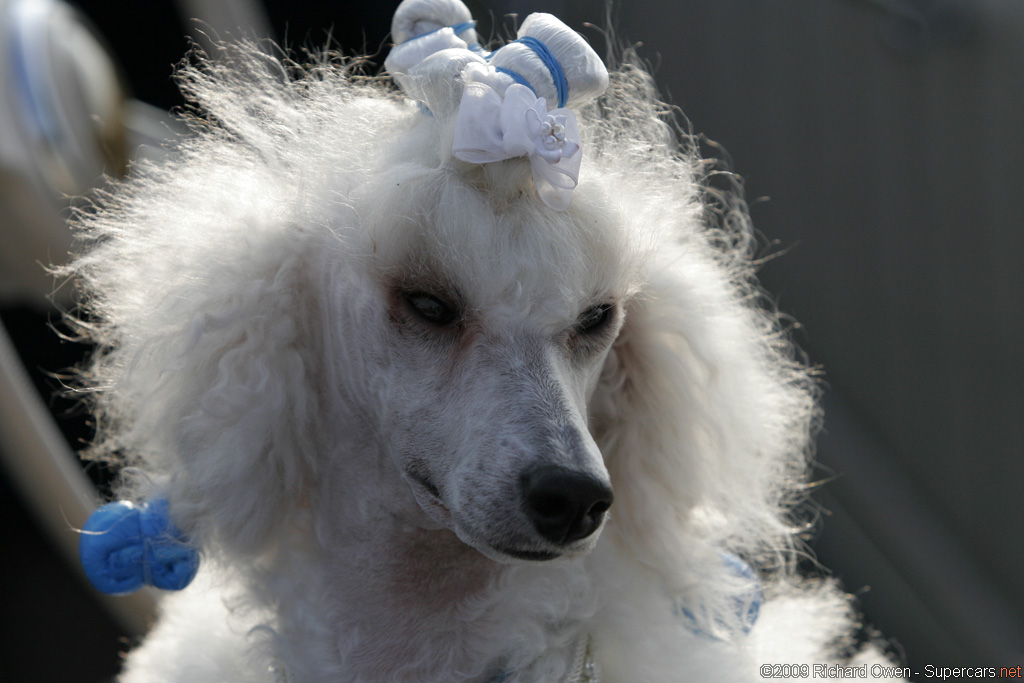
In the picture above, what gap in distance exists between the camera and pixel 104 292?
1059 mm

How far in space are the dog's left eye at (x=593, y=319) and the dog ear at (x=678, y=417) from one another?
0.12 metres

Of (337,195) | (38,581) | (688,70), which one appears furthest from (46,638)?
(688,70)

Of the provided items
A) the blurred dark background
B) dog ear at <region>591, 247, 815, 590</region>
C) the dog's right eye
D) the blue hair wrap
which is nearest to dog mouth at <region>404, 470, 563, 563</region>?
the dog's right eye

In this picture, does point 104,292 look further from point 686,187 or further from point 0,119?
point 0,119

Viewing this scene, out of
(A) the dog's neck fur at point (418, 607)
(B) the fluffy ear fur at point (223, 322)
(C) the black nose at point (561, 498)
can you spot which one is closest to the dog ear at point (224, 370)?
(B) the fluffy ear fur at point (223, 322)

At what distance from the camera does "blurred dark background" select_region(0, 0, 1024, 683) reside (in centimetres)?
201

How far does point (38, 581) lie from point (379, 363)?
1980 millimetres

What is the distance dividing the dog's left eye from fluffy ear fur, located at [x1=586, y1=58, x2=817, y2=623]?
0.11m

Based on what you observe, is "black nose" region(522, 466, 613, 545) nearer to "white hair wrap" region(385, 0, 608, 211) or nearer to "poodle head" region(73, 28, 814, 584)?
"poodle head" region(73, 28, 814, 584)

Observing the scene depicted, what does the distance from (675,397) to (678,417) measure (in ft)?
0.09

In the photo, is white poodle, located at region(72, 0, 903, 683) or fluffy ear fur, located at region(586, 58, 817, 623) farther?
fluffy ear fur, located at region(586, 58, 817, 623)

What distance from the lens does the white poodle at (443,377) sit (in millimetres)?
846

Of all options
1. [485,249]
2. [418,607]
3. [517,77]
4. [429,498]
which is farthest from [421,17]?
[418,607]

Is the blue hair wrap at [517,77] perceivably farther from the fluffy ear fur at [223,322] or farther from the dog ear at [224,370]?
the dog ear at [224,370]
